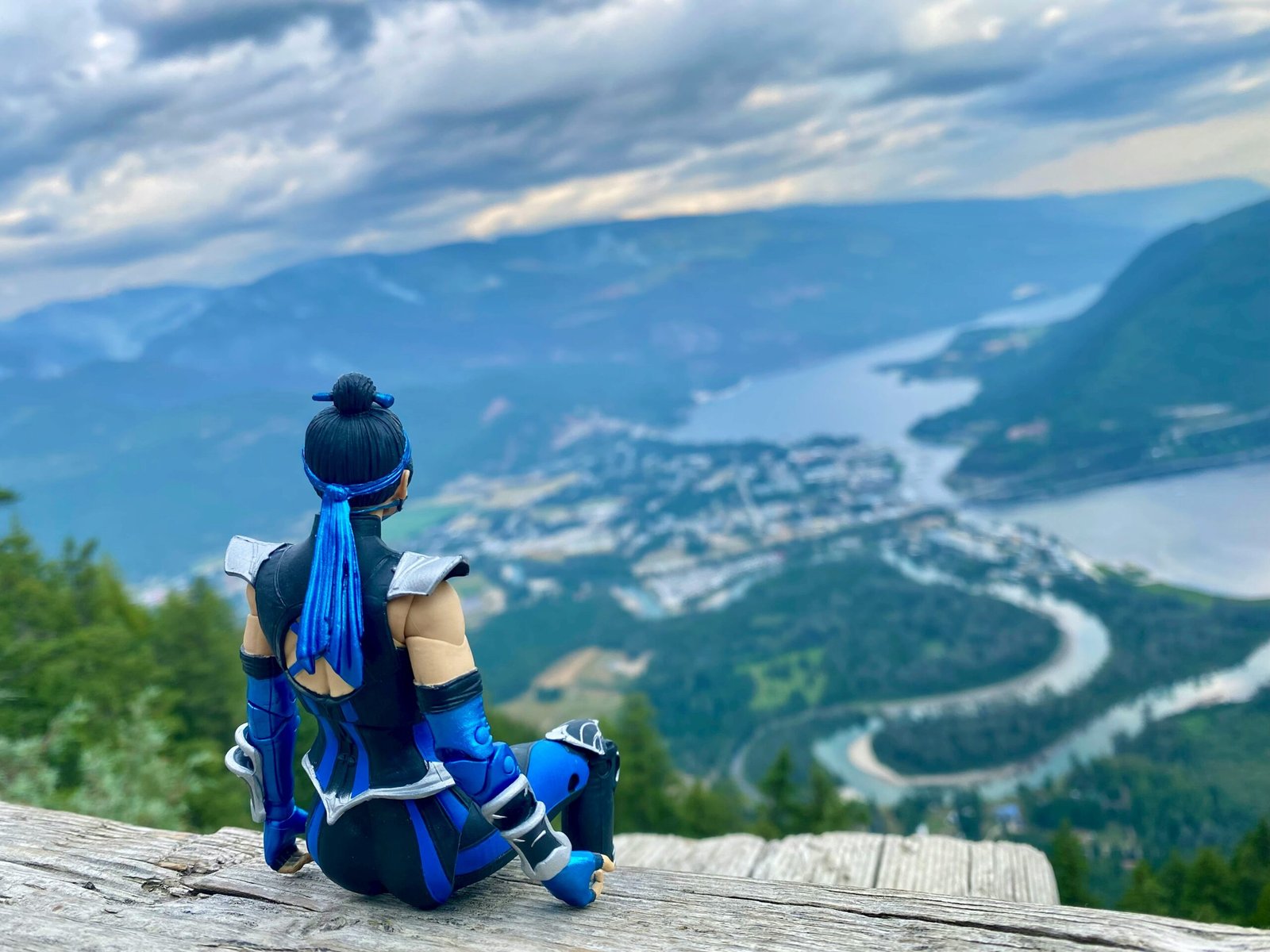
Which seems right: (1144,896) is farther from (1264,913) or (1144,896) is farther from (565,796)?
(565,796)

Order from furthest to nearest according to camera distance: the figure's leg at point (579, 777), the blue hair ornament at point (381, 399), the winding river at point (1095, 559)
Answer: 1. the winding river at point (1095, 559)
2. the figure's leg at point (579, 777)
3. the blue hair ornament at point (381, 399)

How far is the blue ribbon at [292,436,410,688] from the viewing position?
3342 millimetres

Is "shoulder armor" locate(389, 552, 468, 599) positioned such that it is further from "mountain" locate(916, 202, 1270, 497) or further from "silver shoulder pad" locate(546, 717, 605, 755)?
"mountain" locate(916, 202, 1270, 497)

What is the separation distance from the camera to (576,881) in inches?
146

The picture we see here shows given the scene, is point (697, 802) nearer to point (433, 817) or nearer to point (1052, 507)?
point (433, 817)

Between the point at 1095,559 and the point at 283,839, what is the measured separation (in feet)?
242

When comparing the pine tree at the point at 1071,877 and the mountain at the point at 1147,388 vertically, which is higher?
the mountain at the point at 1147,388

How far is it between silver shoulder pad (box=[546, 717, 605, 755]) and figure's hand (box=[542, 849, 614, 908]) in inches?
20.0

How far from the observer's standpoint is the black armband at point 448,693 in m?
3.31

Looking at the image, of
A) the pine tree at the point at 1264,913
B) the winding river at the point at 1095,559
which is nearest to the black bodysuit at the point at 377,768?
the pine tree at the point at 1264,913

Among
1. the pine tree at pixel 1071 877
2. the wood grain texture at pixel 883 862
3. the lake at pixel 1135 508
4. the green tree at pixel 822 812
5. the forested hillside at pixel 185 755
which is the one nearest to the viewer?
the wood grain texture at pixel 883 862

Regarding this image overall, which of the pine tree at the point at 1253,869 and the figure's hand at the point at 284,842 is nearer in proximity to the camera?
the figure's hand at the point at 284,842

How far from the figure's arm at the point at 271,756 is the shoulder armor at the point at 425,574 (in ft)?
3.28

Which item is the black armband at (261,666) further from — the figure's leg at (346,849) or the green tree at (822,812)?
the green tree at (822,812)
